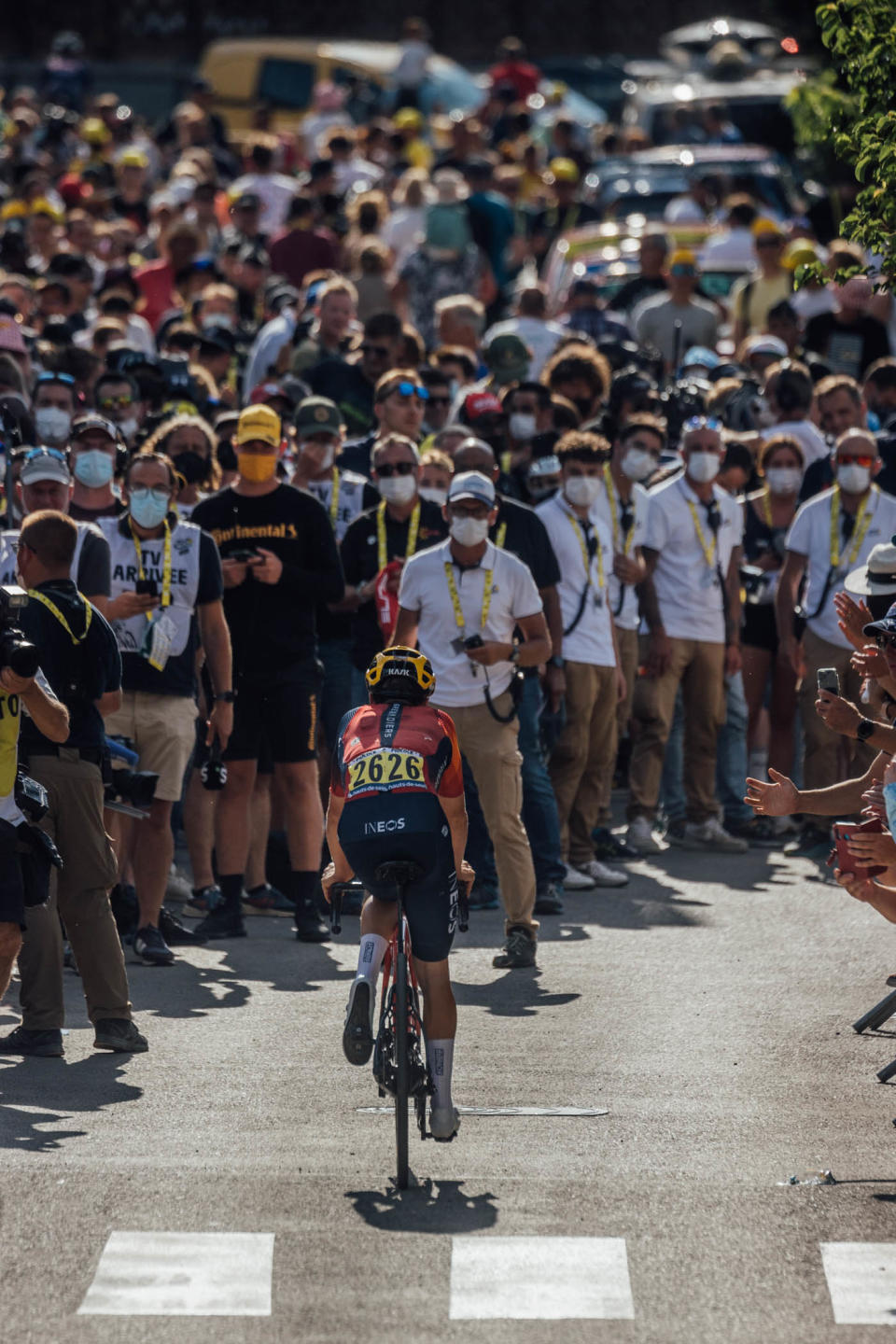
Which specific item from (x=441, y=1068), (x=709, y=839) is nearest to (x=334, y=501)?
(x=709, y=839)

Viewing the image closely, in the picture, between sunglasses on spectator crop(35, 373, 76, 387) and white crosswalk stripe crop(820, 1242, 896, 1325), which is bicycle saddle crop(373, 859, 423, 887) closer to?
white crosswalk stripe crop(820, 1242, 896, 1325)

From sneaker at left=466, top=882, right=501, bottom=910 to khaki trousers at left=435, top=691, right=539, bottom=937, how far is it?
4.21 feet

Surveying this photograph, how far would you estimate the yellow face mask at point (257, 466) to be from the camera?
40.4ft

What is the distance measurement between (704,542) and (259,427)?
327cm

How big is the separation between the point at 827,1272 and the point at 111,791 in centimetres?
415

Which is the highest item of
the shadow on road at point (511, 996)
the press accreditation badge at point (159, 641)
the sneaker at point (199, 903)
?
the press accreditation badge at point (159, 641)

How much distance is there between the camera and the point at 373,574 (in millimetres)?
13133

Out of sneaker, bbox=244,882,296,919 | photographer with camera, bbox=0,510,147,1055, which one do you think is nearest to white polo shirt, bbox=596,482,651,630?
sneaker, bbox=244,882,296,919

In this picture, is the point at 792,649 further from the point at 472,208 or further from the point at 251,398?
the point at 472,208

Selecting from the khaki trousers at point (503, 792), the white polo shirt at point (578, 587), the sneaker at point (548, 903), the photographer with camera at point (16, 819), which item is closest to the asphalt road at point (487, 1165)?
the khaki trousers at point (503, 792)

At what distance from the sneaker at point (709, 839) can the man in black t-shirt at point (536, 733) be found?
Answer: 6.05ft

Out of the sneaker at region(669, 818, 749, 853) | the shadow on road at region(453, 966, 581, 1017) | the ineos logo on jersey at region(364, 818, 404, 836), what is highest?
the ineos logo on jersey at region(364, 818, 404, 836)

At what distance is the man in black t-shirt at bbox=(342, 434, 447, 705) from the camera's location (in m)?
13.0

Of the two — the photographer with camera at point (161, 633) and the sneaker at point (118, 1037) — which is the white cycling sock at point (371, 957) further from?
the photographer with camera at point (161, 633)
